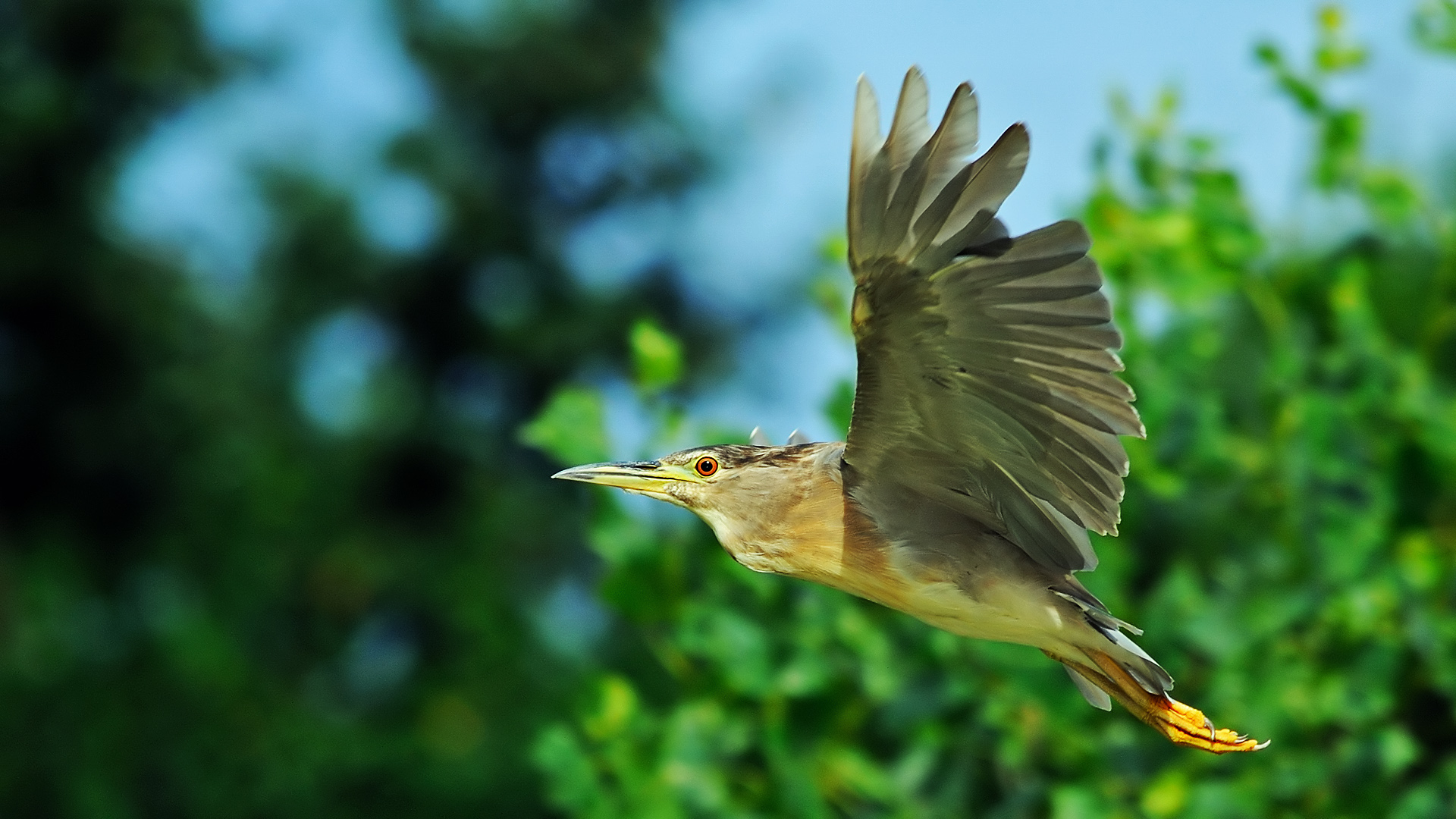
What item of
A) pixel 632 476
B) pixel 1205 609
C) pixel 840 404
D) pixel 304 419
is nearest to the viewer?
pixel 632 476

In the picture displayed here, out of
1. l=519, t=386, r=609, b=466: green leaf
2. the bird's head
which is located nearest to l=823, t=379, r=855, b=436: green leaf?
l=519, t=386, r=609, b=466: green leaf

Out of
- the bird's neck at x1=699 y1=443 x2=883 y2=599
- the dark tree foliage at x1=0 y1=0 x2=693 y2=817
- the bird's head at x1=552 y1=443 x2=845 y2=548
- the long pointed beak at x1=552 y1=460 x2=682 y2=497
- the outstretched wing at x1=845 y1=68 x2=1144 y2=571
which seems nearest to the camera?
the outstretched wing at x1=845 y1=68 x2=1144 y2=571

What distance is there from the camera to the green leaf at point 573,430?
14.4 ft

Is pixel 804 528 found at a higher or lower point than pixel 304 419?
lower

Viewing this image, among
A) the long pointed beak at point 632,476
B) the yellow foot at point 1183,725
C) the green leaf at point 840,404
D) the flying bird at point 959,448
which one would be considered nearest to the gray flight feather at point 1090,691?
the flying bird at point 959,448

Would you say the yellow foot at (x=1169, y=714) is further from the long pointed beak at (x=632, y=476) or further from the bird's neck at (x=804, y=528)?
the long pointed beak at (x=632, y=476)

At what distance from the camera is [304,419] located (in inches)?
603

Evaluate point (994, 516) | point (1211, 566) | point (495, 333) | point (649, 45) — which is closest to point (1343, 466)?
point (1211, 566)

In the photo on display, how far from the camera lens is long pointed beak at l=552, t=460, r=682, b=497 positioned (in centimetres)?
350

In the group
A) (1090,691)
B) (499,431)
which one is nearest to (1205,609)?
(1090,691)

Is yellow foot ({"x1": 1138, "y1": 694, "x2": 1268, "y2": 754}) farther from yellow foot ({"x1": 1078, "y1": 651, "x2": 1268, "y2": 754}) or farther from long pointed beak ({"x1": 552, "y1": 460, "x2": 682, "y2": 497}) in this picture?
long pointed beak ({"x1": 552, "y1": 460, "x2": 682, "y2": 497})

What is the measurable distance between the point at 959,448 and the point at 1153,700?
2.32 ft

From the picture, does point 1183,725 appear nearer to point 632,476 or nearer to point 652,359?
point 632,476

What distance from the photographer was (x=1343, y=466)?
14.0 ft
